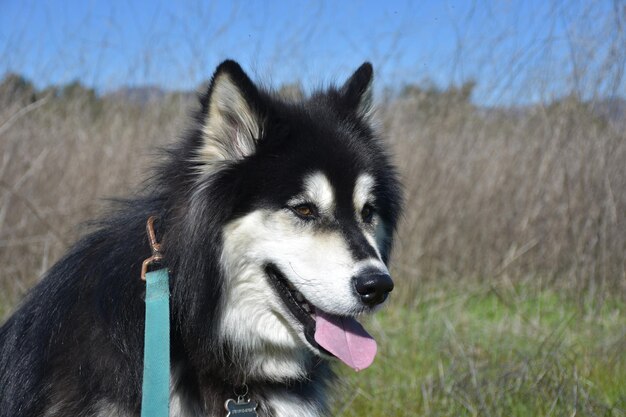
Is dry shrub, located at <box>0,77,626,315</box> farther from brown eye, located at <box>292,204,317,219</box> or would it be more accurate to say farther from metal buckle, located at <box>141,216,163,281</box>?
brown eye, located at <box>292,204,317,219</box>

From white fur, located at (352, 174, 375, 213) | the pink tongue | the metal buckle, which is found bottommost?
the pink tongue

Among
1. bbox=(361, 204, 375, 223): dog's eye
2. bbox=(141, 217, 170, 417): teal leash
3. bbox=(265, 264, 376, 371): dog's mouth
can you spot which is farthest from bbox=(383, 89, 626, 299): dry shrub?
bbox=(141, 217, 170, 417): teal leash

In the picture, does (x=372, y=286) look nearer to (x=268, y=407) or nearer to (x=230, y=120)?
(x=268, y=407)

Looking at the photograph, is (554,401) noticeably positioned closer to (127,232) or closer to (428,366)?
(428,366)

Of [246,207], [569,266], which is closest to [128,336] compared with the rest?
[246,207]

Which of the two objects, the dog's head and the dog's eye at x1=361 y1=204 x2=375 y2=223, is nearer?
the dog's head

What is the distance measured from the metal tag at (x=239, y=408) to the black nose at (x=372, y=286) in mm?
533

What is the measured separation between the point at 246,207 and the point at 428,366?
2.34 metres

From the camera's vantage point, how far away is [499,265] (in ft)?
20.3

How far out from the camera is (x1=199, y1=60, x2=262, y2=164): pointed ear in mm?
2420

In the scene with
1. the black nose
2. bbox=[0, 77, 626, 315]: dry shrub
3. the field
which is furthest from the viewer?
bbox=[0, 77, 626, 315]: dry shrub

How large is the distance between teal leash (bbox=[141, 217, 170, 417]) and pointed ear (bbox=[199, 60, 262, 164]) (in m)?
0.49

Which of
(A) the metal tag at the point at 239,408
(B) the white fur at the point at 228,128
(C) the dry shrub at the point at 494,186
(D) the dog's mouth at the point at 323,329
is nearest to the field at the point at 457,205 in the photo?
(C) the dry shrub at the point at 494,186

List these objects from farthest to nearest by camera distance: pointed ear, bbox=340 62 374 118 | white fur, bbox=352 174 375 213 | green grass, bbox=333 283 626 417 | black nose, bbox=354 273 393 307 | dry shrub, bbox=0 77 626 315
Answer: dry shrub, bbox=0 77 626 315 < green grass, bbox=333 283 626 417 < pointed ear, bbox=340 62 374 118 < white fur, bbox=352 174 375 213 < black nose, bbox=354 273 393 307
